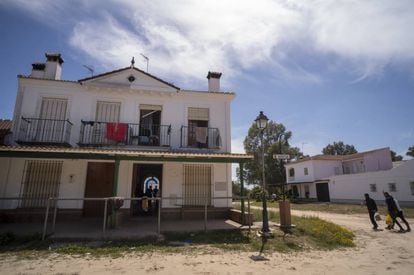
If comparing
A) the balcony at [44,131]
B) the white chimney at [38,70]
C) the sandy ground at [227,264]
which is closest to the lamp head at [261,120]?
the sandy ground at [227,264]

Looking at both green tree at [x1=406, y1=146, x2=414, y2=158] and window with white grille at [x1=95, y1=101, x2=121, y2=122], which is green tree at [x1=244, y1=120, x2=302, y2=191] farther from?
window with white grille at [x1=95, y1=101, x2=121, y2=122]

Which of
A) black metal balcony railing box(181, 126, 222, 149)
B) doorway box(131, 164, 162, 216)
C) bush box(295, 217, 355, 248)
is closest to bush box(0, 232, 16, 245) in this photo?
doorway box(131, 164, 162, 216)

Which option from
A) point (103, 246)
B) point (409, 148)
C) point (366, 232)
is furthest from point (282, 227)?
point (409, 148)

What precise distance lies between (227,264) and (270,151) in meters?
41.3

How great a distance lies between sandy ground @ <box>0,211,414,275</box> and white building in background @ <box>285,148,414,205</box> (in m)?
21.7

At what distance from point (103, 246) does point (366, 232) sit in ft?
32.3

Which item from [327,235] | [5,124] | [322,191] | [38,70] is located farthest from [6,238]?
[322,191]

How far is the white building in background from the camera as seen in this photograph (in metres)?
24.6

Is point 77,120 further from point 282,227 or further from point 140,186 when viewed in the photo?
point 282,227

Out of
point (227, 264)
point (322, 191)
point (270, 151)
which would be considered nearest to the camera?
point (227, 264)

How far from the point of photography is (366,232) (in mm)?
10242

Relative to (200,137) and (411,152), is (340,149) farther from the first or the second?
(200,137)

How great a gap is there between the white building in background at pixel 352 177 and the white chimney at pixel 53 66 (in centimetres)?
2954

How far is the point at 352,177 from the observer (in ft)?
96.9
